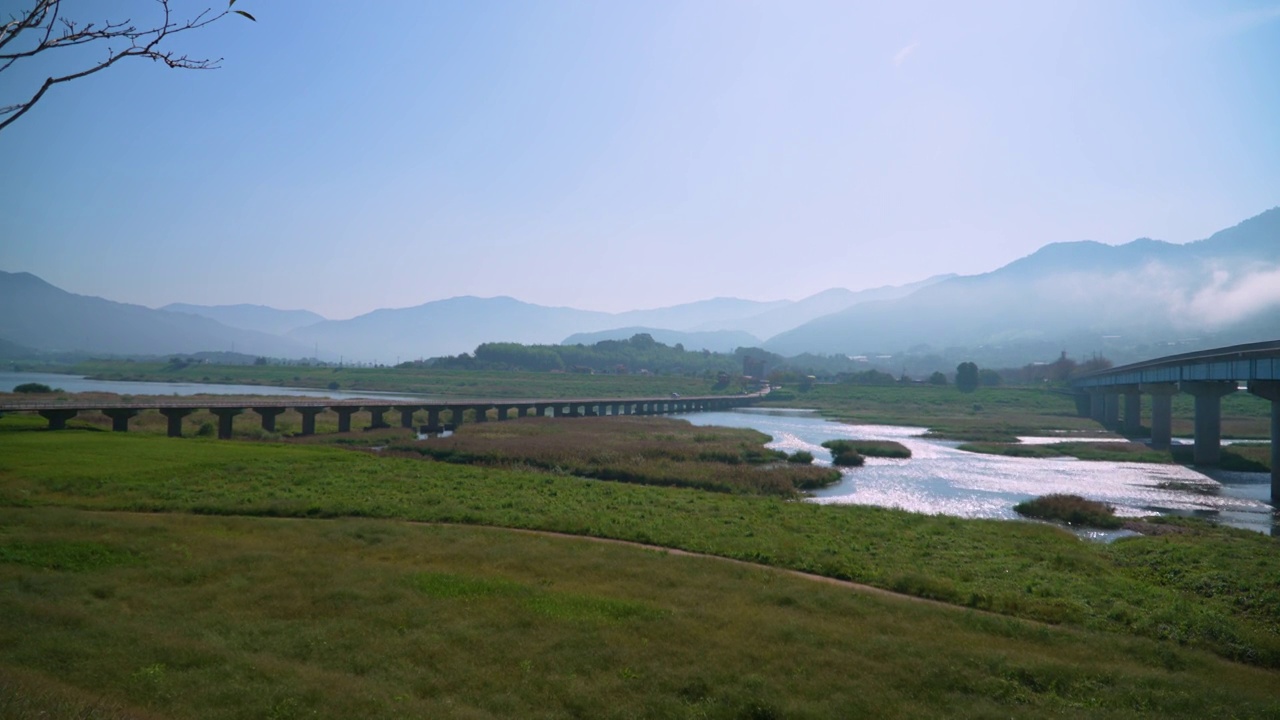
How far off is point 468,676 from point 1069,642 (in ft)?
33.9

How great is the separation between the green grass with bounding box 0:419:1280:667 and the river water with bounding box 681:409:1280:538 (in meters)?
7.25

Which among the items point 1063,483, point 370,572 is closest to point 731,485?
point 1063,483

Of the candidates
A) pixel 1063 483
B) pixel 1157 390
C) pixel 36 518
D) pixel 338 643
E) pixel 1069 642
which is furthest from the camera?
pixel 1157 390

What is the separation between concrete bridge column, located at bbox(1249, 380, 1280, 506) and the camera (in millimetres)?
39531

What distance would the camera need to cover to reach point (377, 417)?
2675 inches

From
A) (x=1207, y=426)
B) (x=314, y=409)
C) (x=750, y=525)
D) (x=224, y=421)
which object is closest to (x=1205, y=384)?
(x=1207, y=426)

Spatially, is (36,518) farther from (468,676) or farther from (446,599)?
(468,676)

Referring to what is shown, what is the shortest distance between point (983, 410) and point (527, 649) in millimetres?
116713

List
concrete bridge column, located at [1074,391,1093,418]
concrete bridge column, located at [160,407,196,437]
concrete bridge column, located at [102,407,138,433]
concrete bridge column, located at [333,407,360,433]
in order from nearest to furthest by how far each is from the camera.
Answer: concrete bridge column, located at [102,407,138,433] → concrete bridge column, located at [160,407,196,437] → concrete bridge column, located at [333,407,360,433] → concrete bridge column, located at [1074,391,1093,418]

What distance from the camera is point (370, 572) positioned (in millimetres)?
15664

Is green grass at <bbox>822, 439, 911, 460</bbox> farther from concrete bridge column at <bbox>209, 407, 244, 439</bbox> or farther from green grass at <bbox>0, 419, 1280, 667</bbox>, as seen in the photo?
concrete bridge column at <bbox>209, 407, 244, 439</bbox>

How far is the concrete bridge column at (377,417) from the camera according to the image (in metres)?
65.8

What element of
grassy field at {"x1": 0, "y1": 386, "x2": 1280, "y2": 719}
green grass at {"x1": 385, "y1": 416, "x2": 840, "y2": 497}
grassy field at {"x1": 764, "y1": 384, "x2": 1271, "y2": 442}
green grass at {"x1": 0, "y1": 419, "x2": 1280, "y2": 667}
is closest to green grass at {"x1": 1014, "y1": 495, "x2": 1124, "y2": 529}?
green grass at {"x1": 0, "y1": 419, "x2": 1280, "y2": 667}

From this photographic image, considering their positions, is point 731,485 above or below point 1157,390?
below
